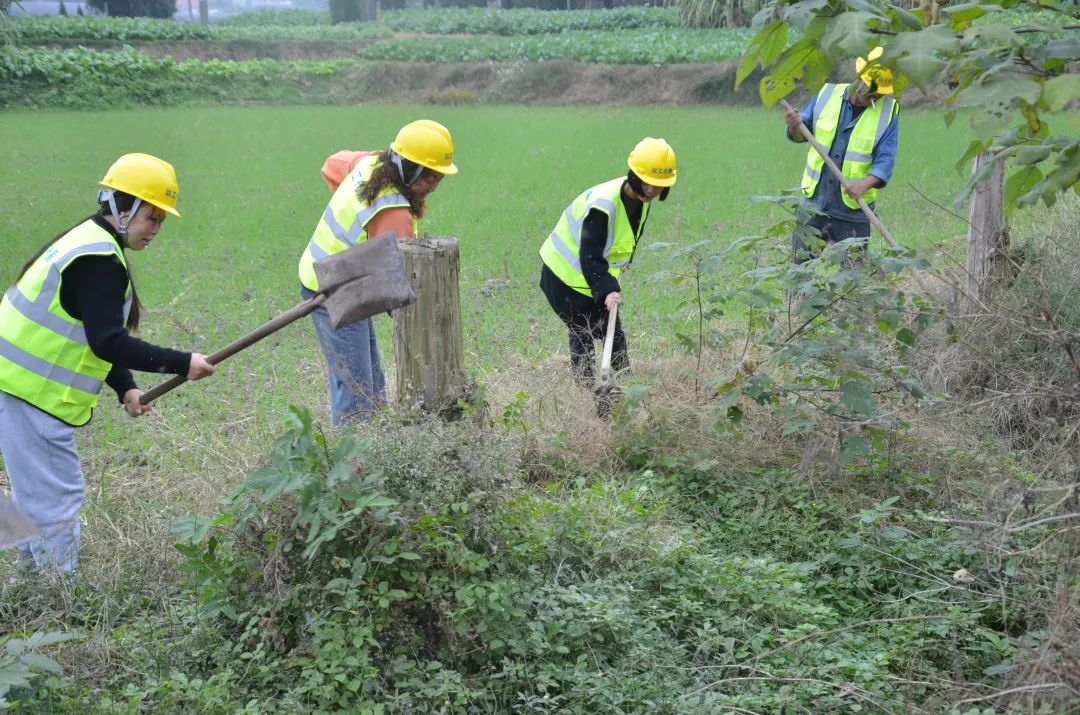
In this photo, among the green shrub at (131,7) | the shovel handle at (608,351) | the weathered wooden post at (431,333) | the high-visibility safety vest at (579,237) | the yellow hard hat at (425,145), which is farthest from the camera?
the green shrub at (131,7)

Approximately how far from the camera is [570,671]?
123 inches

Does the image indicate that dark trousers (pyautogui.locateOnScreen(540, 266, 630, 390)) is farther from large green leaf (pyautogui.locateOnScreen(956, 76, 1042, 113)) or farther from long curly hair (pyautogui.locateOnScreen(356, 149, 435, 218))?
large green leaf (pyautogui.locateOnScreen(956, 76, 1042, 113))

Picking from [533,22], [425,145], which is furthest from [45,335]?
[533,22]

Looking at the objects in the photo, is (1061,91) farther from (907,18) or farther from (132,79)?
(132,79)

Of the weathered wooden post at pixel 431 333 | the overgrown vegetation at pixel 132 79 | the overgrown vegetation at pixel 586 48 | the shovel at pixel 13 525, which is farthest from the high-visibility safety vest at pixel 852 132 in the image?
the overgrown vegetation at pixel 132 79

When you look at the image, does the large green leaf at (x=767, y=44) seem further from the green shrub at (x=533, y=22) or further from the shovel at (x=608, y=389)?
the green shrub at (x=533, y=22)

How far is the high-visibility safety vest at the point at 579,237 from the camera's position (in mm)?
5113

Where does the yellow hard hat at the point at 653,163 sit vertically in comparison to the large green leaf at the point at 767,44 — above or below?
below

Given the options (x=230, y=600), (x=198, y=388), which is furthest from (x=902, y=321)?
(x=198, y=388)

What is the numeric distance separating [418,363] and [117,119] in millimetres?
19505

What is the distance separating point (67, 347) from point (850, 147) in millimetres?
4521

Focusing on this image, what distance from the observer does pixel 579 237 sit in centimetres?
522

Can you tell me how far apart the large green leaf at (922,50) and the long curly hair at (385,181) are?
273cm

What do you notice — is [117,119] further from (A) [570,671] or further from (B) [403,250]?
(A) [570,671]
